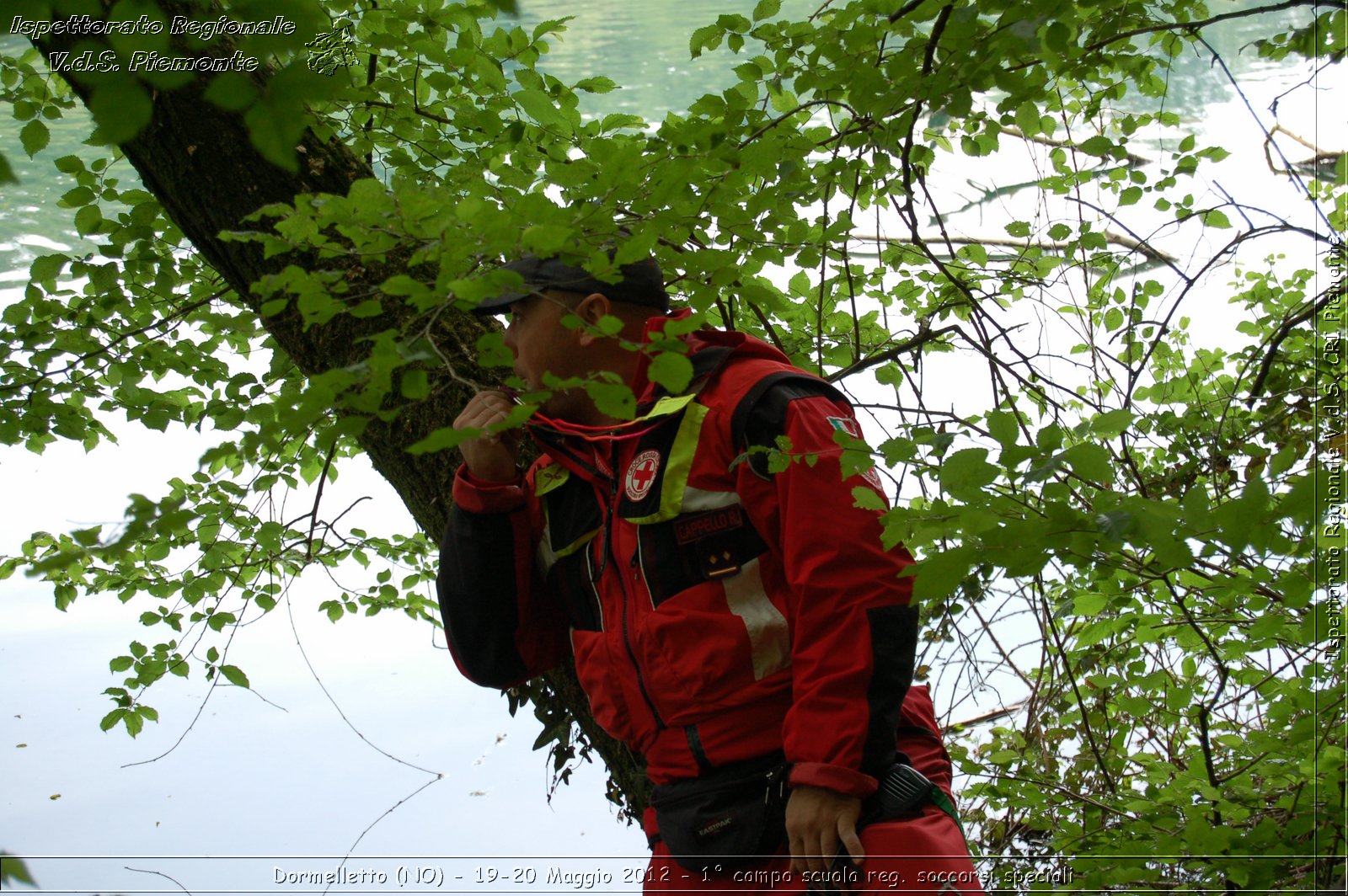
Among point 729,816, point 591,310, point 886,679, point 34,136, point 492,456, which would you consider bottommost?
point 729,816

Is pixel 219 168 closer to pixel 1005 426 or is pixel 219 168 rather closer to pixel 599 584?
pixel 599 584

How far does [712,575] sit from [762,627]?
0.09 meters

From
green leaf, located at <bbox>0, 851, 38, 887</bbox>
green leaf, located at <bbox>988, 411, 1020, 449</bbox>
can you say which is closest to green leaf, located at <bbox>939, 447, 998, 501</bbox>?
green leaf, located at <bbox>988, 411, 1020, 449</bbox>

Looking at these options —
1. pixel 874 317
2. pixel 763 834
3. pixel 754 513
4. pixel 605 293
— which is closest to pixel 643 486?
pixel 754 513

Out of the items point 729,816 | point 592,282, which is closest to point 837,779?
point 729,816

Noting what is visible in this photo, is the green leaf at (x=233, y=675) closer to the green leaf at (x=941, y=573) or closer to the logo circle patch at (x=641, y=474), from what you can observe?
the logo circle patch at (x=641, y=474)

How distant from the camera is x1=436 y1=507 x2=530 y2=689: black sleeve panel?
135 centimetres

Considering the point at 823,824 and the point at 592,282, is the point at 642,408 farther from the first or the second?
the point at 823,824

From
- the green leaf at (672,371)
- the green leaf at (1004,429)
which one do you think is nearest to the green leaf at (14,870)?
the green leaf at (672,371)

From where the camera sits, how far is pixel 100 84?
0.63 meters

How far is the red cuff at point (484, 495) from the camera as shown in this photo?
4.41ft

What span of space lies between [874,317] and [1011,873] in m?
1.29

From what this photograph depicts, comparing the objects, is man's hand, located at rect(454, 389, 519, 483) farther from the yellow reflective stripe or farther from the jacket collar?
the yellow reflective stripe

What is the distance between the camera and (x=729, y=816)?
3.78ft
